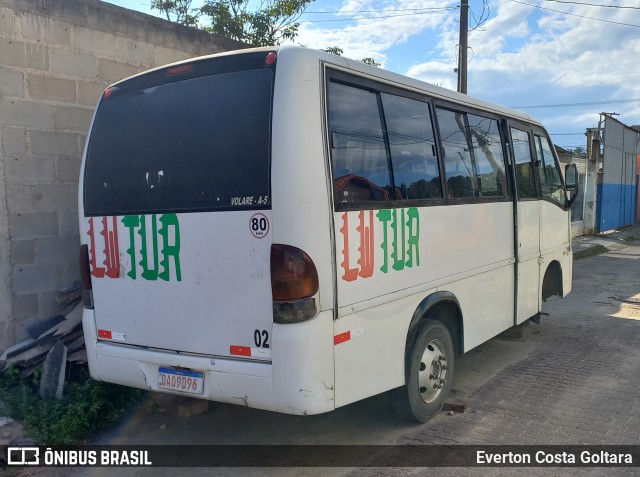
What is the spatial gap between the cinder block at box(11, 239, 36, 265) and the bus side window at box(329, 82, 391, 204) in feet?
11.1

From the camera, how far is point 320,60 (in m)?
3.37

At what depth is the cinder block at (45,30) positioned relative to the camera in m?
5.16

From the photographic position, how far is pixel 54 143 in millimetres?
5367

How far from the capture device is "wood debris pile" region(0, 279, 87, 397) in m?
4.68

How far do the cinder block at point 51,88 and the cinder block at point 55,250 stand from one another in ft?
4.47

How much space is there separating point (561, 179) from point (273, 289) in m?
5.36

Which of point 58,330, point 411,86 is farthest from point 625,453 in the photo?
point 58,330

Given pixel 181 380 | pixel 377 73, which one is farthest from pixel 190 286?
pixel 377 73

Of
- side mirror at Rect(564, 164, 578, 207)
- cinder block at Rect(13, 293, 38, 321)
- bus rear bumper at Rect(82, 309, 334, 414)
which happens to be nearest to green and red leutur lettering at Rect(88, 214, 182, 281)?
bus rear bumper at Rect(82, 309, 334, 414)

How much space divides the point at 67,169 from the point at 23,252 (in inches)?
35.7

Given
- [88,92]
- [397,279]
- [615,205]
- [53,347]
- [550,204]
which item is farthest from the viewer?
[615,205]

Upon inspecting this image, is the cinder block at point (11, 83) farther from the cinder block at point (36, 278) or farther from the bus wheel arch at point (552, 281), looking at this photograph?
the bus wheel arch at point (552, 281)

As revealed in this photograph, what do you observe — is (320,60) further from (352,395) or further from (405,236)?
(352,395)

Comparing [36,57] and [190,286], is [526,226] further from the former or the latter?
[36,57]
